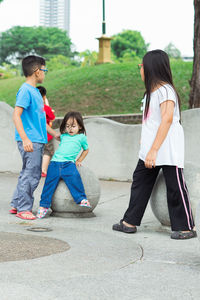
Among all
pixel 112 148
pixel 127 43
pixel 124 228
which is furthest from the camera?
pixel 127 43

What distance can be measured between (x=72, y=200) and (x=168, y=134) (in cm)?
164

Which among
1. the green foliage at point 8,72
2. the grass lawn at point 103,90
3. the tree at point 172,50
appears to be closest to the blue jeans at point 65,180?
the grass lawn at point 103,90

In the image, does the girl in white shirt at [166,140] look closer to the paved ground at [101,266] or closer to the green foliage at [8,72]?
the paved ground at [101,266]

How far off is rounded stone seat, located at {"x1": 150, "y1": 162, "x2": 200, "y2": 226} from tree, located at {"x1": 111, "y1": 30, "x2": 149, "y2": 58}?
8488 centimetres

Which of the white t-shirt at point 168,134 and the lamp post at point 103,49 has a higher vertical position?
the lamp post at point 103,49

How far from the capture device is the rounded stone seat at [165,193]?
5758 millimetres

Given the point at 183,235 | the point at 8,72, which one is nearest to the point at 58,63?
the point at 8,72

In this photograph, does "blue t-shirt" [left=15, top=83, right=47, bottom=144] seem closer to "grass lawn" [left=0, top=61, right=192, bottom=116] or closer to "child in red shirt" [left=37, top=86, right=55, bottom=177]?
"child in red shirt" [left=37, top=86, right=55, bottom=177]

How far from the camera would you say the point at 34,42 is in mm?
89938

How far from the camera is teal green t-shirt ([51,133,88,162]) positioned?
21.1 feet

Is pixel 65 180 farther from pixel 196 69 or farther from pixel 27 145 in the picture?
pixel 196 69

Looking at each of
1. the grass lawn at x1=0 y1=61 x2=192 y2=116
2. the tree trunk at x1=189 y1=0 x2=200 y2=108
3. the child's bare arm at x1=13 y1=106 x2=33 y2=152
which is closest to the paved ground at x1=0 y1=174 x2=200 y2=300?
the child's bare arm at x1=13 y1=106 x2=33 y2=152

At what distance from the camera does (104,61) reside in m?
24.1

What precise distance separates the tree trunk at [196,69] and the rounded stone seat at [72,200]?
5.68 meters
